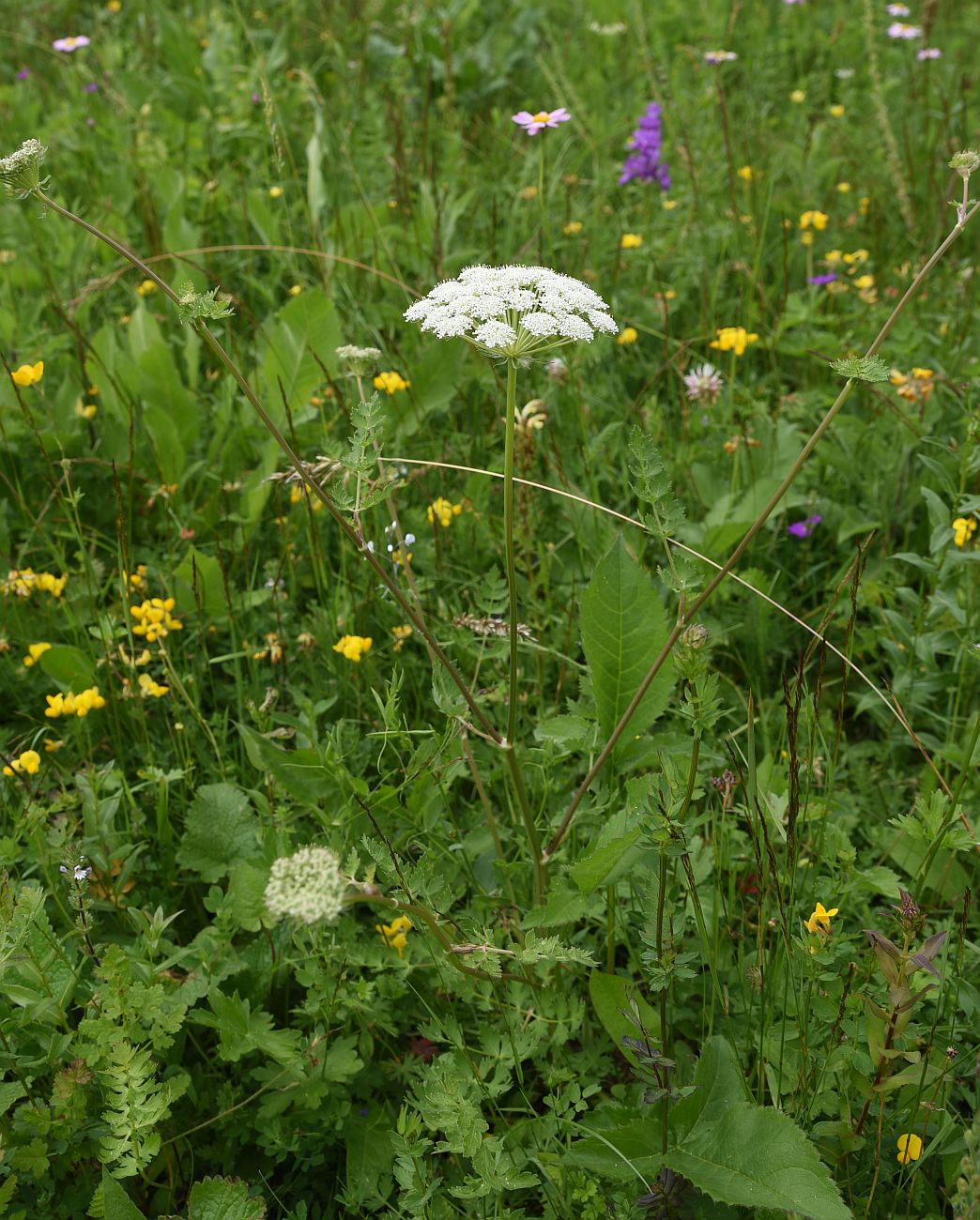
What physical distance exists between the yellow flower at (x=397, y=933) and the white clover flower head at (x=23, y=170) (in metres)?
1.12

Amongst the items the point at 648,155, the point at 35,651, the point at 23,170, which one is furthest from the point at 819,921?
the point at 648,155

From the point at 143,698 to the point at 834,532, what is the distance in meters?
1.69

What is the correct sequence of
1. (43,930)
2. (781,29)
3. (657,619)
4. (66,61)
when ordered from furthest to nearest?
(781,29) < (66,61) < (657,619) < (43,930)

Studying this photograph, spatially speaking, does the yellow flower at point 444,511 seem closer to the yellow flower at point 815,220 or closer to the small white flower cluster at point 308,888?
the small white flower cluster at point 308,888

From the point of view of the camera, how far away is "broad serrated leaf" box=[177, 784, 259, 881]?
71.4 inches

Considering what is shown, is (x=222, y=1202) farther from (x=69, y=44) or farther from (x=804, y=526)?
(x=69, y=44)

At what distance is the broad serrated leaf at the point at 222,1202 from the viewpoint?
4.48 feet

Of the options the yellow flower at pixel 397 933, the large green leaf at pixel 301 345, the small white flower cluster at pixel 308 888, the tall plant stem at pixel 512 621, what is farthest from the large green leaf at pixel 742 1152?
the large green leaf at pixel 301 345

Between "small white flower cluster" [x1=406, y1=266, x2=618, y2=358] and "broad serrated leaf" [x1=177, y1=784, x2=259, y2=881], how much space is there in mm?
925

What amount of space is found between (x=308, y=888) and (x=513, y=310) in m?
0.79

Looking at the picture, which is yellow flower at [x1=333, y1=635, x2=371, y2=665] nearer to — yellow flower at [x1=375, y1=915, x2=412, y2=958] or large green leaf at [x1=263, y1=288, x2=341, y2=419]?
yellow flower at [x1=375, y1=915, x2=412, y2=958]

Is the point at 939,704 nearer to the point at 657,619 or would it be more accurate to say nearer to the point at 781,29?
the point at 657,619

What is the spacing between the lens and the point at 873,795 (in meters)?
2.03

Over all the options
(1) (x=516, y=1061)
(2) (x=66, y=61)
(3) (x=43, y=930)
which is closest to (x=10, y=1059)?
(3) (x=43, y=930)
